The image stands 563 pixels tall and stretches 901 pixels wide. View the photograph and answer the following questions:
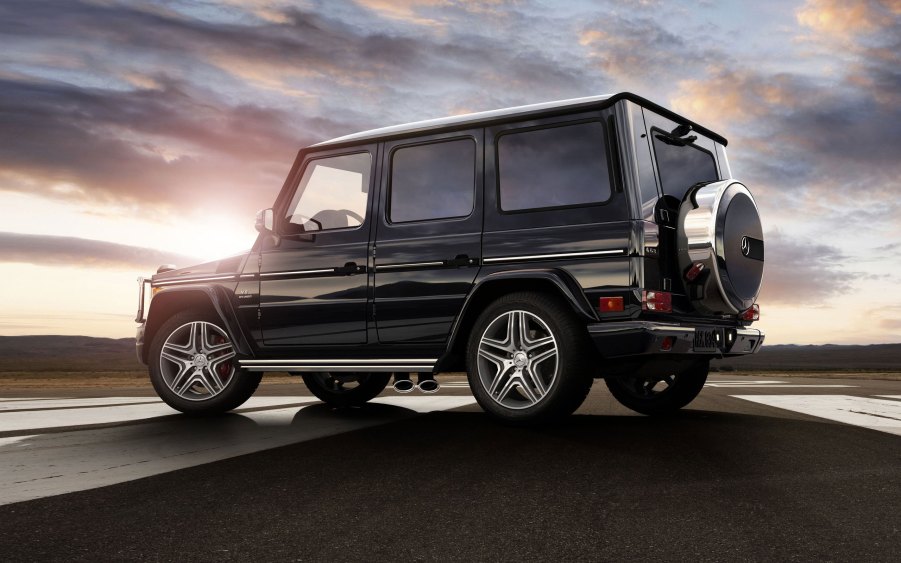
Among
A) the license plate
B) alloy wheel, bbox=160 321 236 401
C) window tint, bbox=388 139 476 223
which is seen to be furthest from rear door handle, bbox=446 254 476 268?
alloy wheel, bbox=160 321 236 401

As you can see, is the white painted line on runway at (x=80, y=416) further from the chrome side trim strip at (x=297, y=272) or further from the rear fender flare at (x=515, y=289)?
the rear fender flare at (x=515, y=289)

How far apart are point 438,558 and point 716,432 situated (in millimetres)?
3569

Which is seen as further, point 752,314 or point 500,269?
point 752,314

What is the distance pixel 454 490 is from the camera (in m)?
3.83

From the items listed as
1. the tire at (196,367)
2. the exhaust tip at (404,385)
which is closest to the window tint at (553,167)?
the exhaust tip at (404,385)

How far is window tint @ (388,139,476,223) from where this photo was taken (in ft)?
20.7

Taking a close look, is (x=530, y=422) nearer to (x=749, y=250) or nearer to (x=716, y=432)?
(x=716, y=432)

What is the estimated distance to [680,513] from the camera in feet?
11.0

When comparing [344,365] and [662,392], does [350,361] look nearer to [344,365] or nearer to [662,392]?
[344,365]

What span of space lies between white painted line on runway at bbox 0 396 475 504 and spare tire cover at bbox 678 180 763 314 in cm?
280

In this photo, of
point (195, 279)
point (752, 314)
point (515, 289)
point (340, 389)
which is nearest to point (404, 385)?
point (515, 289)

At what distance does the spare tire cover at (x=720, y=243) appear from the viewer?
5.75 metres

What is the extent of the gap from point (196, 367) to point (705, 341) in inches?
177

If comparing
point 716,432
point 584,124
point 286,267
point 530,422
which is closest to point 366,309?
point 286,267
